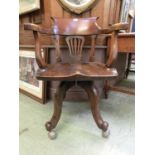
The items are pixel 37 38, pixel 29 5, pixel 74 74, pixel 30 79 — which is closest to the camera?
pixel 74 74

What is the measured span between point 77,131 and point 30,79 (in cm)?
96

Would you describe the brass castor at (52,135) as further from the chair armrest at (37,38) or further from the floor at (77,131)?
the chair armrest at (37,38)

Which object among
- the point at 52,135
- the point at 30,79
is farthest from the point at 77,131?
the point at 30,79

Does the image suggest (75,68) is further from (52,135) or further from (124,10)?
(124,10)

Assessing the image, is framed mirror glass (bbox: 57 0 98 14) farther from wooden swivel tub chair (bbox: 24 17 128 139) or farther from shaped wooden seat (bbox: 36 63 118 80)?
shaped wooden seat (bbox: 36 63 118 80)

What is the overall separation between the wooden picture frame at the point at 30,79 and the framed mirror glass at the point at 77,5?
479mm

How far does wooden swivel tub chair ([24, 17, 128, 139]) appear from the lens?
1.05 meters

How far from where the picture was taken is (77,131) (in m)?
1.29

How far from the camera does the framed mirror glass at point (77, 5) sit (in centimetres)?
163

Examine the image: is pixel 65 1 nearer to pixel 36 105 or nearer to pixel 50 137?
pixel 36 105

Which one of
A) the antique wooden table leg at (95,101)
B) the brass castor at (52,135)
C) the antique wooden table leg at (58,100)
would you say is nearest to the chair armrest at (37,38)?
the antique wooden table leg at (58,100)
